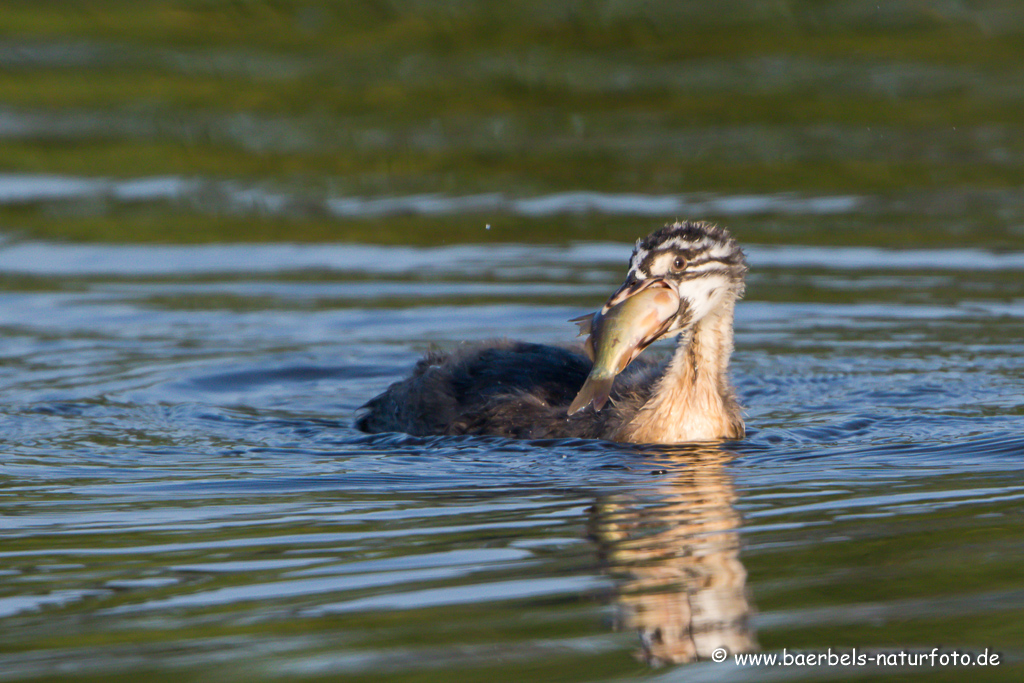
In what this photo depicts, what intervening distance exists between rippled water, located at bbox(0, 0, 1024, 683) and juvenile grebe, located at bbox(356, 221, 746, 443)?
24cm

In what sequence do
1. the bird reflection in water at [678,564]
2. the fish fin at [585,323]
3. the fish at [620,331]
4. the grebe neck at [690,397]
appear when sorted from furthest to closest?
1. the grebe neck at [690,397]
2. the fish fin at [585,323]
3. the fish at [620,331]
4. the bird reflection in water at [678,564]

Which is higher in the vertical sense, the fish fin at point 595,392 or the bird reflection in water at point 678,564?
the fish fin at point 595,392

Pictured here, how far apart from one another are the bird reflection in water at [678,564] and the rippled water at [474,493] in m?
0.02

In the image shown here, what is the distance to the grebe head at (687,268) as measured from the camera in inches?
308

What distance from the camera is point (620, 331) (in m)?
7.56

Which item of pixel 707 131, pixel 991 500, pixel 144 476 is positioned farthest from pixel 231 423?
pixel 707 131

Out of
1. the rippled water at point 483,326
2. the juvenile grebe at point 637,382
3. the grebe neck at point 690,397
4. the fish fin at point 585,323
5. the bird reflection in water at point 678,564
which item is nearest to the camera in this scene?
the bird reflection in water at point 678,564

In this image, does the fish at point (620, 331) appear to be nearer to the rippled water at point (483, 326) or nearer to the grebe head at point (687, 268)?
the grebe head at point (687, 268)

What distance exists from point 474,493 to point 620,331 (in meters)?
1.15

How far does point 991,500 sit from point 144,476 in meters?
4.09

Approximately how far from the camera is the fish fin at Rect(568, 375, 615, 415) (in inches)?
297

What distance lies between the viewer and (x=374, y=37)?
67.1 ft

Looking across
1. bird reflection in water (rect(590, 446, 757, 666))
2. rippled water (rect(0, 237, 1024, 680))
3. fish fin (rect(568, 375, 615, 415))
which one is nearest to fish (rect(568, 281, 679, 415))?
fish fin (rect(568, 375, 615, 415))

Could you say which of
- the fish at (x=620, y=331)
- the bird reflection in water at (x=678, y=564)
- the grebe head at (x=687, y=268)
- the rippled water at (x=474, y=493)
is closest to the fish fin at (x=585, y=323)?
the fish at (x=620, y=331)
